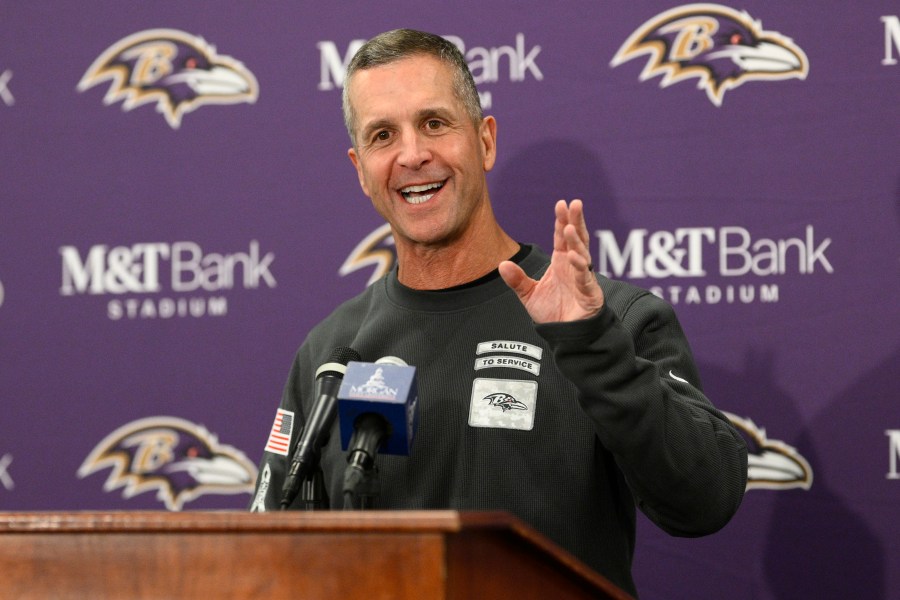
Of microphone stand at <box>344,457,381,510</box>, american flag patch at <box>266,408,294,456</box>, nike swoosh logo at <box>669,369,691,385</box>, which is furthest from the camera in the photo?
american flag patch at <box>266,408,294,456</box>

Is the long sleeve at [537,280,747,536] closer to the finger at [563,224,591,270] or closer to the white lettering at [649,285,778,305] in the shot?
the finger at [563,224,591,270]

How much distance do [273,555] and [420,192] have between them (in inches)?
42.3

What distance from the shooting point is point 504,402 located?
5.78 feet

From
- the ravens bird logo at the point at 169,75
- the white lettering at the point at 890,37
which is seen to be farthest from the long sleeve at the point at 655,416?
the ravens bird logo at the point at 169,75

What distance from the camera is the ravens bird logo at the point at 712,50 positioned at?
7.72ft

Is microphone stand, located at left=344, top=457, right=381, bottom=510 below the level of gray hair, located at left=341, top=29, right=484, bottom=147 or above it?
below

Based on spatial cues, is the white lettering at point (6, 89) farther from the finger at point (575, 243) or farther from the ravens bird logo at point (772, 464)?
the ravens bird logo at point (772, 464)

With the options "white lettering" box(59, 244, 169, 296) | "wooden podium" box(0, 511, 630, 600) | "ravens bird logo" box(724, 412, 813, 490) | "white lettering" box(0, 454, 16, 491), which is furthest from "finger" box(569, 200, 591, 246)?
"white lettering" box(0, 454, 16, 491)

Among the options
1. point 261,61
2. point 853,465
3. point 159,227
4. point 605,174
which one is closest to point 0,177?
point 159,227

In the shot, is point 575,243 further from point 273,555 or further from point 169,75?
point 169,75

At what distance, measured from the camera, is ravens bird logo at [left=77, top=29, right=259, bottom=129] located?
2.60 m

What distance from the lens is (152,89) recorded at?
265cm

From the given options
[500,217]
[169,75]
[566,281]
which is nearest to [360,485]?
[566,281]

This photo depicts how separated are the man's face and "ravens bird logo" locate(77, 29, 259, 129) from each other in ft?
2.56
